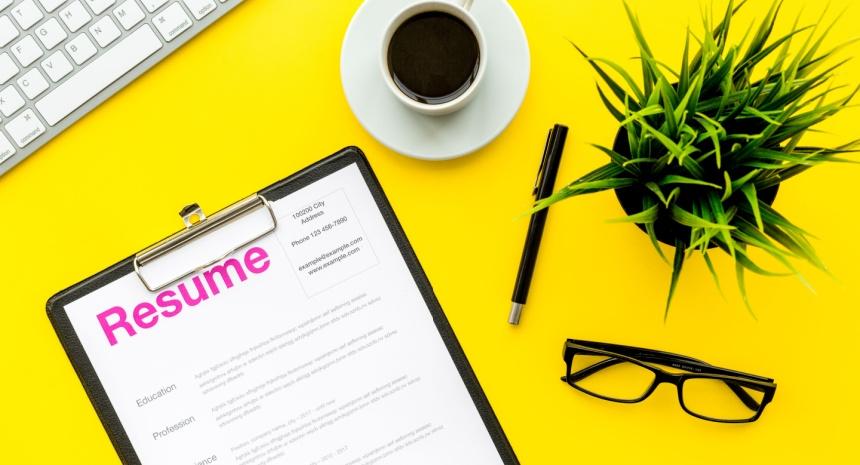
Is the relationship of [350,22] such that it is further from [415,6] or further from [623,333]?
[623,333]

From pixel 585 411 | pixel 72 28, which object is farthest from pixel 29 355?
pixel 585 411

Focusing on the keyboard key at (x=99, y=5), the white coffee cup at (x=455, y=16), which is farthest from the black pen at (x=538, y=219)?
the keyboard key at (x=99, y=5)

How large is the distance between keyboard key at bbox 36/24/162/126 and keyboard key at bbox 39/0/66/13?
0.06 metres

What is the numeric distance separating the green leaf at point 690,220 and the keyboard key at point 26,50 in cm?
63

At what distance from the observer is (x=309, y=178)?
674mm

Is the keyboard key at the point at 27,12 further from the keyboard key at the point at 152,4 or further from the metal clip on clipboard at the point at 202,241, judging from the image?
the metal clip on clipboard at the point at 202,241

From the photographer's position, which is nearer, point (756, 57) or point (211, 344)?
Result: point (756, 57)

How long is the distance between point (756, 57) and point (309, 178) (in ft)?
1.37

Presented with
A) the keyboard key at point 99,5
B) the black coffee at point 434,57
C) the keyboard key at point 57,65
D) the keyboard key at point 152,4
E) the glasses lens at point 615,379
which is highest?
the keyboard key at point 99,5

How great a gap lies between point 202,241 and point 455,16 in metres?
0.33

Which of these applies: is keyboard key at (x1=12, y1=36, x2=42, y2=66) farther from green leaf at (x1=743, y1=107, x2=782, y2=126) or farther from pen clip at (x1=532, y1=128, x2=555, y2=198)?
green leaf at (x1=743, y1=107, x2=782, y2=126)

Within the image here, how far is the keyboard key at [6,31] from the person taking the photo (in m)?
0.67

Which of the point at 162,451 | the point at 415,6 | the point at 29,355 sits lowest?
the point at 162,451

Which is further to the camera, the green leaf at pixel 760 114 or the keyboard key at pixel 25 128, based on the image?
the keyboard key at pixel 25 128
